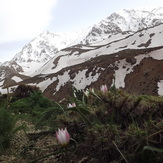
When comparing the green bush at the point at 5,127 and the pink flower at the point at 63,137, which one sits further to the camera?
the green bush at the point at 5,127

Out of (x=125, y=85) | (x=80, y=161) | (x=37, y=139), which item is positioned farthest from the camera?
(x=125, y=85)

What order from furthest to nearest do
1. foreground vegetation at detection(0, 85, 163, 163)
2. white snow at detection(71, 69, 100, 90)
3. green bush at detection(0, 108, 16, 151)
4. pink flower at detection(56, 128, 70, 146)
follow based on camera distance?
white snow at detection(71, 69, 100, 90), green bush at detection(0, 108, 16, 151), pink flower at detection(56, 128, 70, 146), foreground vegetation at detection(0, 85, 163, 163)

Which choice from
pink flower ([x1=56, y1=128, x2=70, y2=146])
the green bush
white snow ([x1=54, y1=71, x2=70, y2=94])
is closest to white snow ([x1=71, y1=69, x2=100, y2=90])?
white snow ([x1=54, y1=71, x2=70, y2=94])

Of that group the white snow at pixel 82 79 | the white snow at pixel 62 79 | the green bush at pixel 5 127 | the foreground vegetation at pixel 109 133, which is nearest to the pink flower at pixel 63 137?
the foreground vegetation at pixel 109 133

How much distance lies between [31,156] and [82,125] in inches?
28.6

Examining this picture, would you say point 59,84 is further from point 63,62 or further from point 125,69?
point 63,62

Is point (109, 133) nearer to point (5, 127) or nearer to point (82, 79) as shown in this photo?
point (5, 127)

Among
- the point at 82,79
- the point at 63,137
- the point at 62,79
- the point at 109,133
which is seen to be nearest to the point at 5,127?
the point at 63,137

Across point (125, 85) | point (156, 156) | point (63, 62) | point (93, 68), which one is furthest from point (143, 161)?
point (63, 62)

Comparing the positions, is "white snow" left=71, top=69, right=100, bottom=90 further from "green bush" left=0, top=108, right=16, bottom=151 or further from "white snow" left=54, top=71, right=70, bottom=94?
"green bush" left=0, top=108, right=16, bottom=151

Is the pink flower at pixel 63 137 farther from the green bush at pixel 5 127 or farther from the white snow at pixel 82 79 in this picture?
the white snow at pixel 82 79

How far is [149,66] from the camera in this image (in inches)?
1164

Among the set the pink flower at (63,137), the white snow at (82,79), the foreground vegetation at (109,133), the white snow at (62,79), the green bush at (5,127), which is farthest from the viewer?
the white snow at (62,79)

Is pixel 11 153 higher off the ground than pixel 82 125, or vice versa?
pixel 82 125
